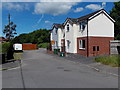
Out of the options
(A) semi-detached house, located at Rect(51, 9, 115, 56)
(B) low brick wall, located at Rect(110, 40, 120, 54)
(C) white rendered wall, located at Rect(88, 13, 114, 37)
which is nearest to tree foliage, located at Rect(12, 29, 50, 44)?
(A) semi-detached house, located at Rect(51, 9, 115, 56)

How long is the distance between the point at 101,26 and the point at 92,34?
227 centimetres

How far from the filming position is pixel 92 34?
2183 centimetres

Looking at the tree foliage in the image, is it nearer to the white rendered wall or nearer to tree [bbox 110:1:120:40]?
tree [bbox 110:1:120:40]

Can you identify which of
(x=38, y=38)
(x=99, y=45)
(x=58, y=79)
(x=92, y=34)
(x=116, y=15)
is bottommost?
(x=58, y=79)

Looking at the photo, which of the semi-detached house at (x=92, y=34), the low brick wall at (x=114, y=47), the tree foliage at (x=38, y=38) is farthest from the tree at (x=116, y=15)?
the tree foliage at (x=38, y=38)

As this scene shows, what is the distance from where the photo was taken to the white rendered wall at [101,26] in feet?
71.5

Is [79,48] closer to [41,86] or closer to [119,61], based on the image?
[119,61]

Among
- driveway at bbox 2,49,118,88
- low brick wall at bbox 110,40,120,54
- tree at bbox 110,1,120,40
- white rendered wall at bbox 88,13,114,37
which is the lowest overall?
driveway at bbox 2,49,118,88

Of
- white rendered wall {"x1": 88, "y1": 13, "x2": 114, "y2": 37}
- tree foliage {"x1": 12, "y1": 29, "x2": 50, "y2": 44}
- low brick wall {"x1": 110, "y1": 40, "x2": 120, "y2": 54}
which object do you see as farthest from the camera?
tree foliage {"x1": 12, "y1": 29, "x2": 50, "y2": 44}

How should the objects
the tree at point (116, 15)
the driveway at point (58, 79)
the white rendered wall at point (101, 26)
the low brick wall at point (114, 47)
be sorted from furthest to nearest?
the tree at point (116, 15)
the white rendered wall at point (101, 26)
the low brick wall at point (114, 47)
the driveway at point (58, 79)

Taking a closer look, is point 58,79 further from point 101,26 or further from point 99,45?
point 101,26

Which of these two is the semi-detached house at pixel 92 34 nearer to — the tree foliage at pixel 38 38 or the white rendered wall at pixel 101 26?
Result: the white rendered wall at pixel 101 26

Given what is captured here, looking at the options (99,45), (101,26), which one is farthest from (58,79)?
(101,26)

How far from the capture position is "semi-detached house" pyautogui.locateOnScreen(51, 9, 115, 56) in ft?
70.8
